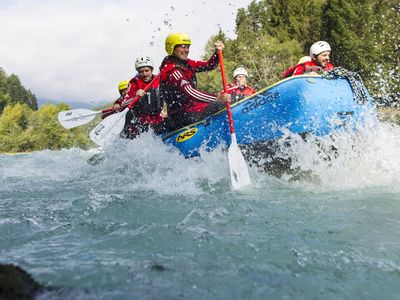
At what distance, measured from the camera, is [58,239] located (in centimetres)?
342

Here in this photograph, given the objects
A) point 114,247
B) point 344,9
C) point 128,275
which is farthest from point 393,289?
point 344,9

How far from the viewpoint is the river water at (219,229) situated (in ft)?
8.31

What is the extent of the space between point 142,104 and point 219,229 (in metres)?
5.35

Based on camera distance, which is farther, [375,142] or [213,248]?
[375,142]

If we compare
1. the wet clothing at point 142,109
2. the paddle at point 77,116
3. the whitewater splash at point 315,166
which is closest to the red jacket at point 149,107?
the wet clothing at point 142,109

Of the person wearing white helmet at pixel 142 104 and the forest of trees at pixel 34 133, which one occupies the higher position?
the forest of trees at pixel 34 133

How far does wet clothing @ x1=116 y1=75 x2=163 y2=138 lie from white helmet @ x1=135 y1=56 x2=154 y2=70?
0.82ft

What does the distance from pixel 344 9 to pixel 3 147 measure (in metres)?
41.6

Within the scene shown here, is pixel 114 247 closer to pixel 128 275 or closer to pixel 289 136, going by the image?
pixel 128 275

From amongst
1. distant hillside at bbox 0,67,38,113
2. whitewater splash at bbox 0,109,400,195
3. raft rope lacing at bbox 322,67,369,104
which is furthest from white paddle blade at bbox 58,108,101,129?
distant hillside at bbox 0,67,38,113

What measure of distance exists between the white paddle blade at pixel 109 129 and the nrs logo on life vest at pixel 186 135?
1769mm

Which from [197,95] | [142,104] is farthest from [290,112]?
[142,104]

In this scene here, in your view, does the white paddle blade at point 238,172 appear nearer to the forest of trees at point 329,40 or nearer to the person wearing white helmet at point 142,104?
the person wearing white helmet at point 142,104

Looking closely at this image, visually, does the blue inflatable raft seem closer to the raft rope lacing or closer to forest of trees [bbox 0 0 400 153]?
the raft rope lacing
